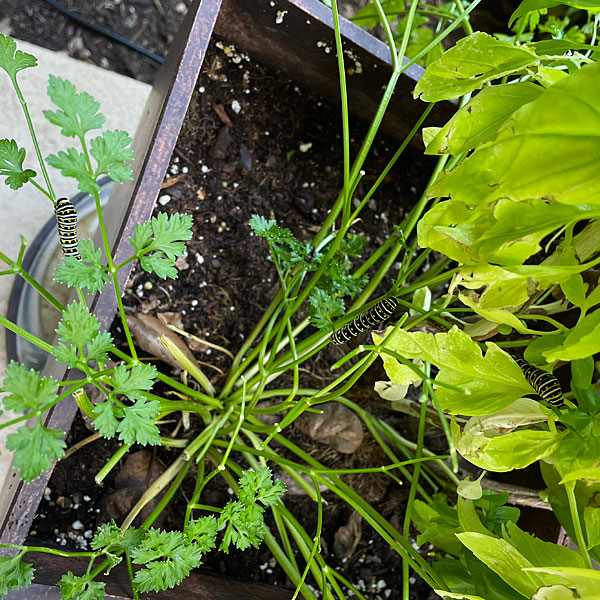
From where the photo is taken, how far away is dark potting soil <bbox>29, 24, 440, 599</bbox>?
98 cm

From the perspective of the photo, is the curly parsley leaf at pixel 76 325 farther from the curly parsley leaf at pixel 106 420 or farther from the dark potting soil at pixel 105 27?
the dark potting soil at pixel 105 27

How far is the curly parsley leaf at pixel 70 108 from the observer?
529mm

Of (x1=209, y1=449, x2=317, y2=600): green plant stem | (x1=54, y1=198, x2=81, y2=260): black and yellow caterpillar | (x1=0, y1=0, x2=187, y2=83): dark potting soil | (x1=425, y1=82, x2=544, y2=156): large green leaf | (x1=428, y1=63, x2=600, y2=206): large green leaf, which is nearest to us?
(x1=428, y1=63, x2=600, y2=206): large green leaf

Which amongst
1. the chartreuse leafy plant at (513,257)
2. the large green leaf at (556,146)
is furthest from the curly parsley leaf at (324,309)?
the large green leaf at (556,146)

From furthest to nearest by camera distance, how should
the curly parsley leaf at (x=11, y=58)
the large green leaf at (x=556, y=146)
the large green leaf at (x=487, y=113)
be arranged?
the curly parsley leaf at (x=11, y=58), the large green leaf at (x=487, y=113), the large green leaf at (x=556, y=146)

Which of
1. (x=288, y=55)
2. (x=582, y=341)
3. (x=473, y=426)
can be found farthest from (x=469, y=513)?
(x=288, y=55)

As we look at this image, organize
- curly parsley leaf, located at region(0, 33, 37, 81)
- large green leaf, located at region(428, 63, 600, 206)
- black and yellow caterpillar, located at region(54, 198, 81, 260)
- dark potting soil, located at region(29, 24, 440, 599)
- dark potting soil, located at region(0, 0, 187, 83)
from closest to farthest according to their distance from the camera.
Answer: large green leaf, located at region(428, 63, 600, 206) < curly parsley leaf, located at region(0, 33, 37, 81) < black and yellow caterpillar, located at region(54, 198, 81, 260) < dark potting soil, located at region(29, 24, 440, 599) < dark potting soil, located at region(0, 0, 187, 83)

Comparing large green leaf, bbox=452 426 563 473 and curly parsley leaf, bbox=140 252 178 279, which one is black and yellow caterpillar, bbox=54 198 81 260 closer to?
curly parsley leaf, bbox=140 252 178 279

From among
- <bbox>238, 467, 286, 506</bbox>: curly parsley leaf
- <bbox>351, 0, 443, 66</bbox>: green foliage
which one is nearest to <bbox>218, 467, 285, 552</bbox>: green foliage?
<bbox>238, 467, 286, 506</bbox>: curly parsley leaf

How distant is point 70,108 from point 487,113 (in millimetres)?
361

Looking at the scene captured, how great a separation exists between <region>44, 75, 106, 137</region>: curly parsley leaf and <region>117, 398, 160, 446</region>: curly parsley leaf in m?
0.26

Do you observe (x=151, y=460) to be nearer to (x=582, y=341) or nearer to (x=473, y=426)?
(x=473, y=426)

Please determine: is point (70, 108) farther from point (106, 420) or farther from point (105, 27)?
point (105, 27)

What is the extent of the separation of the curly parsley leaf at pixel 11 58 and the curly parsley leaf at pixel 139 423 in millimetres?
339
